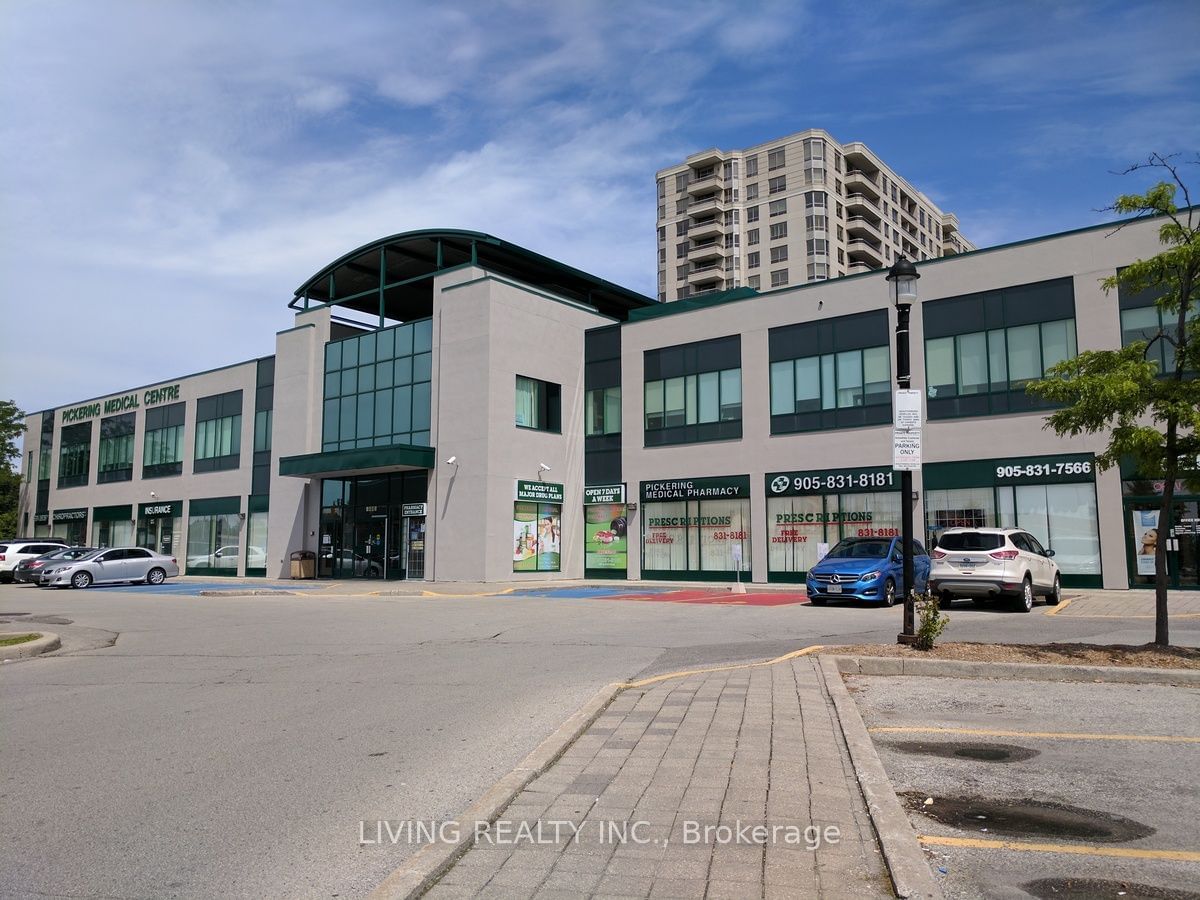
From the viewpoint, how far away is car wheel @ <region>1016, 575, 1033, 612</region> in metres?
18.8

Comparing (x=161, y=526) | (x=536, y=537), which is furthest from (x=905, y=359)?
(x=161, y=526)

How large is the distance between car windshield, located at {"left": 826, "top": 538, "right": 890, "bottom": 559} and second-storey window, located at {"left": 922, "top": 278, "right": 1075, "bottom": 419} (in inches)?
310

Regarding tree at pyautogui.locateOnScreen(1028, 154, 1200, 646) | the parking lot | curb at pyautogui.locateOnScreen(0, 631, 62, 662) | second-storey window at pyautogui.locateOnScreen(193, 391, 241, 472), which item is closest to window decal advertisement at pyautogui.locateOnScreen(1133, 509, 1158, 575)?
tree at pyautogui.locateOnScreen(1028, 154, 1200, 646)

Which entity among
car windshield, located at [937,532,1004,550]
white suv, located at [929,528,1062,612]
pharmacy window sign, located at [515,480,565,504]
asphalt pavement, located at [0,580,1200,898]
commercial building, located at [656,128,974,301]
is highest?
commercial building, located at [656,128,974,301]

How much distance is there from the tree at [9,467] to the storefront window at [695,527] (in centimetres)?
4783

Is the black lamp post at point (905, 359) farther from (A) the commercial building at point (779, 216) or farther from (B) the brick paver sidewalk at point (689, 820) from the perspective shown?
(A) the commercial building at point (779, 216)

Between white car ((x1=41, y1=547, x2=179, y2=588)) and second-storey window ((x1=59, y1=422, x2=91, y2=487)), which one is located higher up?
second-storey window ((x1=59, y1=422, x2=91, y2=487))

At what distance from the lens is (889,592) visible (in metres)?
20.9

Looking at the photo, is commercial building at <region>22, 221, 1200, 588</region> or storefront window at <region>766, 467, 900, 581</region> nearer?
commercial building at <region>22, 221, 1200, 588</region>

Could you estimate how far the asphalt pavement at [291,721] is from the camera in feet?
15.5

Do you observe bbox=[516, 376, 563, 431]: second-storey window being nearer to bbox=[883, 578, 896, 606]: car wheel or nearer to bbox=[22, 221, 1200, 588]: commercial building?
bbox=[22, 221, 1200, 588]: commercial building

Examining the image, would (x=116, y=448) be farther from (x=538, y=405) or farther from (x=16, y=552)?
(x=538, y=405)

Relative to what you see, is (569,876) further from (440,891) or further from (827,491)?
(827,491)

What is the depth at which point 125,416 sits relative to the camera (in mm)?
52812
